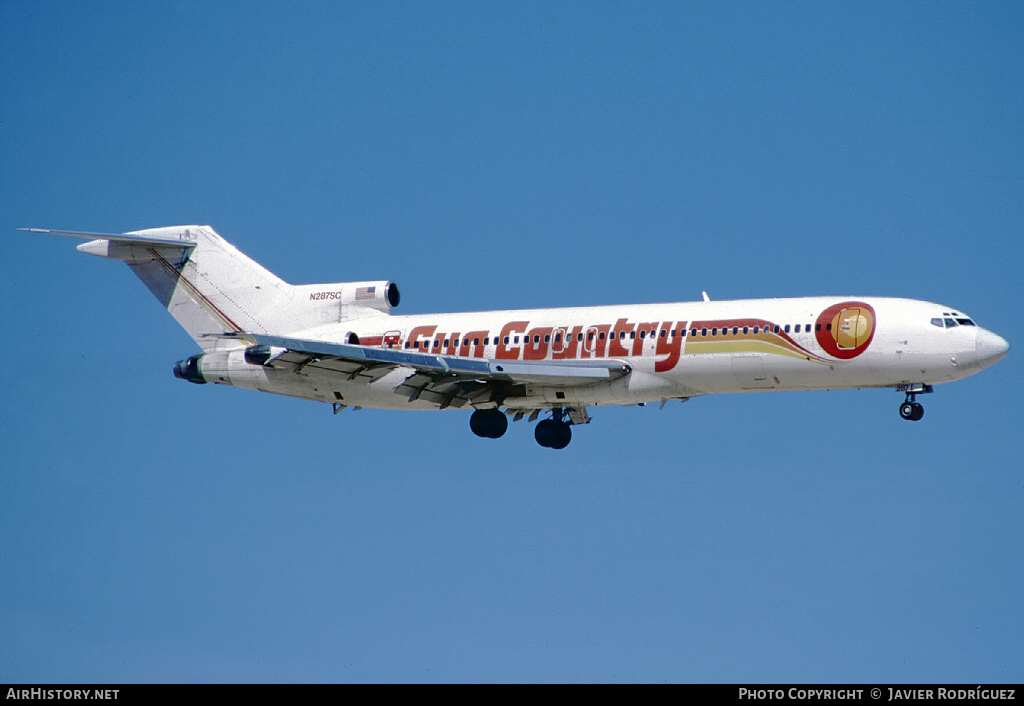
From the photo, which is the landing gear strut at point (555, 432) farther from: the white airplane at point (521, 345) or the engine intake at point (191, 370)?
the engine intake at point (191, 370)

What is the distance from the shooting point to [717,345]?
42594mm

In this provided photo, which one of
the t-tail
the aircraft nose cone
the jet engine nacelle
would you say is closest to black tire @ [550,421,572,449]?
the jet engine nacelle

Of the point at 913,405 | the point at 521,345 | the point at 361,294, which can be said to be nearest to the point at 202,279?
the point at 361,294

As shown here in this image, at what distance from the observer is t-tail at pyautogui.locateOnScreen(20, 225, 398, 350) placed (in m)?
50.4

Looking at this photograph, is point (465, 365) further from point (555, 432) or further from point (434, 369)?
point (555, 432)

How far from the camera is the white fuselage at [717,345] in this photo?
41.3 metres

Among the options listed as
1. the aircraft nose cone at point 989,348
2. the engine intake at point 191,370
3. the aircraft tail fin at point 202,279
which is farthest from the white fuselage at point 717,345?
the aircraft tail fin at point 202,279

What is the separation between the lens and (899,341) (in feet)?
135

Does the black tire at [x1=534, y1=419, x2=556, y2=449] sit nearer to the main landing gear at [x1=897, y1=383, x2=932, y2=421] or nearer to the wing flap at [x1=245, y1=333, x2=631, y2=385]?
the wing flap at [x1=245, y1=333, x2=631, y2=385]

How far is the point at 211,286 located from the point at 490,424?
12.2 m

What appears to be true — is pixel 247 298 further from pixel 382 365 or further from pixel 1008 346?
pixel 1008 346
